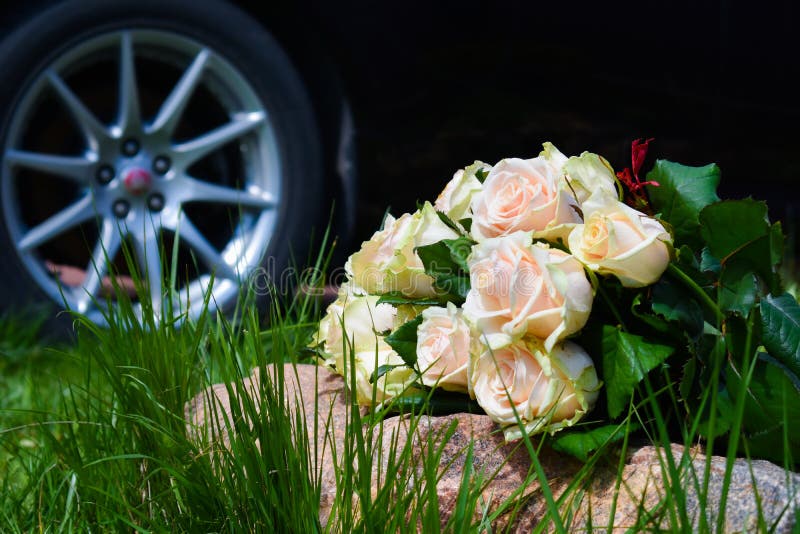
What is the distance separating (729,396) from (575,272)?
291 millimetres

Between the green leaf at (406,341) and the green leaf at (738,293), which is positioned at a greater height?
the green leaf at (406,341)

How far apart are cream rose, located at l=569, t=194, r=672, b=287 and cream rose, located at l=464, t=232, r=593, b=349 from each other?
34 mm

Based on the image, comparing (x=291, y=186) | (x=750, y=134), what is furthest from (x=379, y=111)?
(x=750, y=134)

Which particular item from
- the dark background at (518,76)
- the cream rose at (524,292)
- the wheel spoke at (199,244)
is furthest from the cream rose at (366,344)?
the dark background at (518,76)

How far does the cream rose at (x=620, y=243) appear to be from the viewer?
4.66ft

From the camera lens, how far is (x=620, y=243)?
1.43 m

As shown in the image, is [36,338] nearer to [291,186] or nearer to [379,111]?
[291,186]

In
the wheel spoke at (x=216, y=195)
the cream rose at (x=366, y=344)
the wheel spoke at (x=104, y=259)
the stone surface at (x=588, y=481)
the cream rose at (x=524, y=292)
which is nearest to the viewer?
the stone surface at (x=588, y=481)

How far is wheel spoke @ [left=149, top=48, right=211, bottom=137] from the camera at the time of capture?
317 cm

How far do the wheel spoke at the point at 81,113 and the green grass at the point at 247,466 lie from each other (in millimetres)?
1367

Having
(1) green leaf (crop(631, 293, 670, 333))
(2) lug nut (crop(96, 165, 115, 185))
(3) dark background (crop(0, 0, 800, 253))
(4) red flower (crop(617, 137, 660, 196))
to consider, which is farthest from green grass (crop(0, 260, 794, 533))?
(3) dark background (crop(0, 0, 800, 253))

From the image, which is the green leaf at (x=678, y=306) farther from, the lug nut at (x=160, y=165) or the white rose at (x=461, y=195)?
the lug nut at (x=160, y=165)

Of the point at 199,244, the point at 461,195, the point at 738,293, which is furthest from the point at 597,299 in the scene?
the point at 199,244

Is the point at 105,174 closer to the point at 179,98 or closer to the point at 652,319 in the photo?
the point at 179,98
